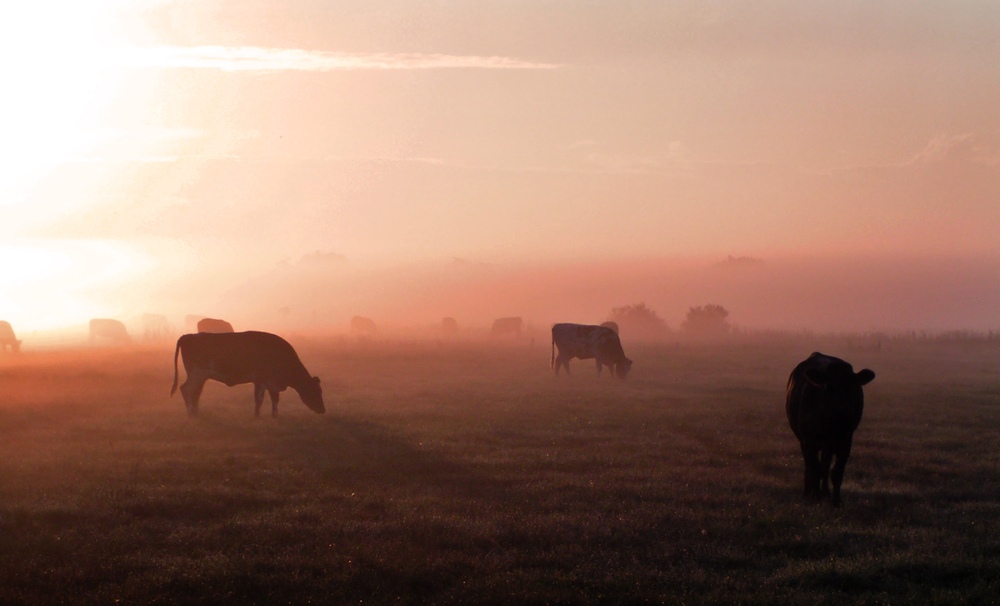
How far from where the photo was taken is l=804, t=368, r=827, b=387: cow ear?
11250mm

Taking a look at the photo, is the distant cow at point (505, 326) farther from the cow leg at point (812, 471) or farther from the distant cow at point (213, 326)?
the cow leg at point (812, 471)

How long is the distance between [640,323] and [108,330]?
54.9 metres

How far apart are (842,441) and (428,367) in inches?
1048

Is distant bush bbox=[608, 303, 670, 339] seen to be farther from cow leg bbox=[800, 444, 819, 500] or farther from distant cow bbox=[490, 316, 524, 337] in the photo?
cow leg bbox=[800, 444, 819, 500]

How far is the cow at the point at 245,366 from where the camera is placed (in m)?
20.7

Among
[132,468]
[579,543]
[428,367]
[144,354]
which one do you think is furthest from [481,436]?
[144,354]

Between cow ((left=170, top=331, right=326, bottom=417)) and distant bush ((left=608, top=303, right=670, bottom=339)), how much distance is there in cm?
6687

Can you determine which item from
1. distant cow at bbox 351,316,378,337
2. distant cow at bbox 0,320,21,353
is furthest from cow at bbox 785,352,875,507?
distant cow at bbox 351,316,378,337

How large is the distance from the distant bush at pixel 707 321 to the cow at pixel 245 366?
67748mm

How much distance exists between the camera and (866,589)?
8.16m

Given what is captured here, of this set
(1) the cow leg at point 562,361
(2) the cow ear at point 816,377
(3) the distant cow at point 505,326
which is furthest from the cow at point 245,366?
(3) the distant cow at point 505,326

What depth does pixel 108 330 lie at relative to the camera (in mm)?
82250

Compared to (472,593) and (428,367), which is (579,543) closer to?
(472,593)

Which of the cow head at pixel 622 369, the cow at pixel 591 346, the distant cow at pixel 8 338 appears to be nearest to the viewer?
the cow head at pixel 622 369
